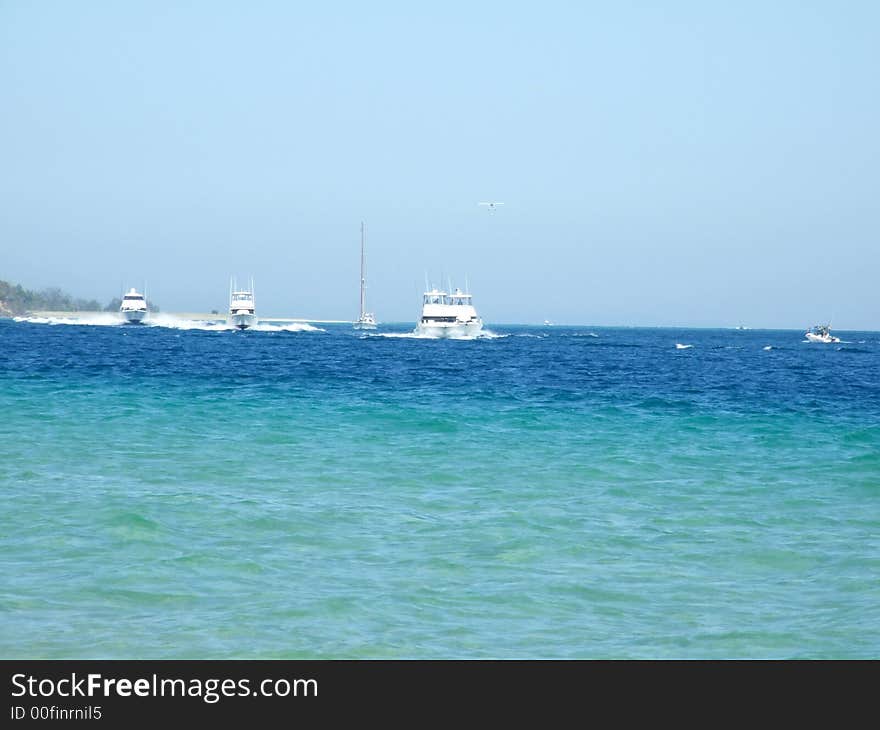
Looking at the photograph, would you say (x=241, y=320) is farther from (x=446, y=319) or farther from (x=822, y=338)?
(x=822, y=338)

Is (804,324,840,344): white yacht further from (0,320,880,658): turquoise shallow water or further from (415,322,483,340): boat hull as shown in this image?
(0,320,880,658): turquoise shallow water

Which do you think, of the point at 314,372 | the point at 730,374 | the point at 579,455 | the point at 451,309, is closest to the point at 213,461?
the point at 579,455

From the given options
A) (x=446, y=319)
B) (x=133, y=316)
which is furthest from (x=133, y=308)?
(x=446, y=319)

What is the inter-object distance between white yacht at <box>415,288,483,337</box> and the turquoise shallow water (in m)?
90.4

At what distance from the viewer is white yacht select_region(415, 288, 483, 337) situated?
390 ft

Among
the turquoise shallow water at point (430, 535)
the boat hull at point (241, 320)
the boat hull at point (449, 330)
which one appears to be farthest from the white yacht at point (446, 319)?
the turquoise shallow water at point (430, 535)

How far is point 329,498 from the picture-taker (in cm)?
1502

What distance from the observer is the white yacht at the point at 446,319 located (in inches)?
4678

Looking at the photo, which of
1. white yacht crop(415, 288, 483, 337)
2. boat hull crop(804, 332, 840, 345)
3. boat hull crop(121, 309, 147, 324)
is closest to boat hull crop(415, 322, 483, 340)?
white yacht crop(415, 288, 483, 337)

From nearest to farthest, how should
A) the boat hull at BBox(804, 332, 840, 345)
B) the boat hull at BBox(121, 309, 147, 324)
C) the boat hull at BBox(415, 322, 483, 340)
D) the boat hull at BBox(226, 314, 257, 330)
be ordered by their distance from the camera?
the boat hull at BBox(415, 322, 483, 340)
the boat hull at BBox(226, 314, 257, 330)
the boat hull at BBox(804, 332, 840, 345)
the boat hull at BBox(121, 309, 147, 324)

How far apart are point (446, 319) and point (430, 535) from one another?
A: 107480 millimetres

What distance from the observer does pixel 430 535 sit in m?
12.5

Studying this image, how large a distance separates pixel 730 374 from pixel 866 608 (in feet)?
158
